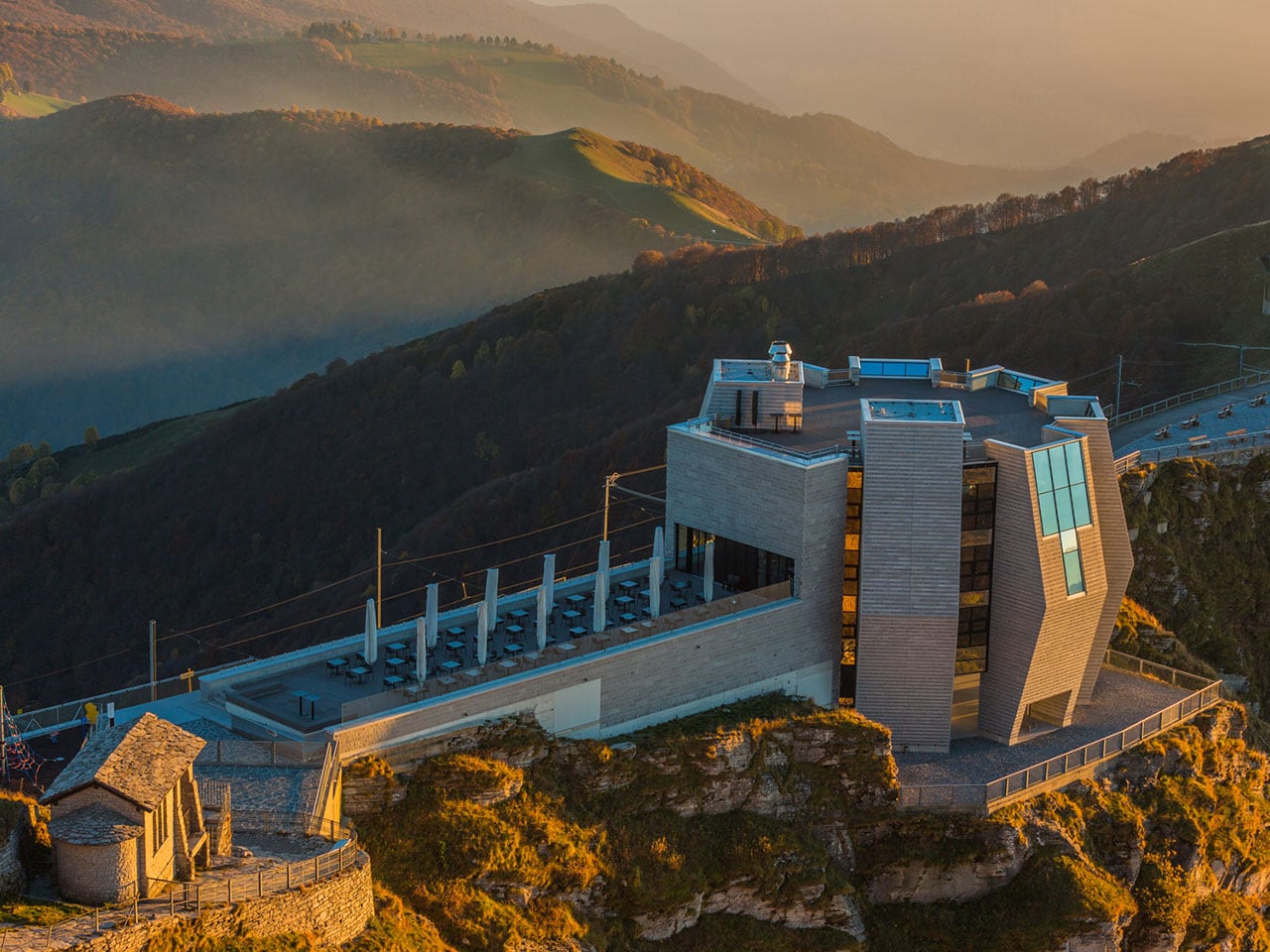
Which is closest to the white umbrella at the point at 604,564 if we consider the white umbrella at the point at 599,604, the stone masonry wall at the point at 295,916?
the white umbrella at the point at 599,604

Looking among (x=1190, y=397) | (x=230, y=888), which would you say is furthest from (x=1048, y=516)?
(x=1190, y=397)

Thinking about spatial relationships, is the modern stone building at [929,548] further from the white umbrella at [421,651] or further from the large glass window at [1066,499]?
the white umbrella at [421,651]

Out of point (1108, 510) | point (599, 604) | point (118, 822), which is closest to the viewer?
point (118, 822)

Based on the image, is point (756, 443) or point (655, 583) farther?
point (756, 443)

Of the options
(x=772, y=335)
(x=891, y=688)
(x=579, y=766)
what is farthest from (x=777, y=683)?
(x=772, y=335)

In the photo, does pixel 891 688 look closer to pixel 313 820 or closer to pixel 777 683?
pixel 777 683

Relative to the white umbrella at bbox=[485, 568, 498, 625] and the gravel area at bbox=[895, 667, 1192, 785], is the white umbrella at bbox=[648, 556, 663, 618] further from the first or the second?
the gravel area at bbox=[895, 667, 1192, 785]

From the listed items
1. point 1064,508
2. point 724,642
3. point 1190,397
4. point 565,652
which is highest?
point 1064,508

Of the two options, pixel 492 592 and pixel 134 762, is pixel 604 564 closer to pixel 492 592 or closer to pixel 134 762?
pixel 492 592
